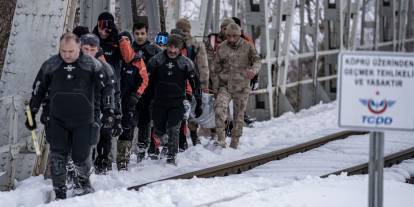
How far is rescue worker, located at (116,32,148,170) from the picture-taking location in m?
10.9

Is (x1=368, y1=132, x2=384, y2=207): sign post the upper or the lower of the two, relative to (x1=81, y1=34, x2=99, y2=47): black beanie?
lower

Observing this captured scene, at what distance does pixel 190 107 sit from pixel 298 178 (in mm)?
2008

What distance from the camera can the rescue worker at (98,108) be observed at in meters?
9.34

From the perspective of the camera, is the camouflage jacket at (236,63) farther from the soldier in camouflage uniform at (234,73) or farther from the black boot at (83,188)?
the black boot at (83,188)

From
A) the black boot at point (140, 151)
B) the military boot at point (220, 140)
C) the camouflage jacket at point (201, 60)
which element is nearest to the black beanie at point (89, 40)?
the black boot at point (140, 151)

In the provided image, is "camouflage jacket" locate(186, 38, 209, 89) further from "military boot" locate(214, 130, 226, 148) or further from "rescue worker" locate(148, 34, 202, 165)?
"rescue worker" locate(148, 34, 202, 165)

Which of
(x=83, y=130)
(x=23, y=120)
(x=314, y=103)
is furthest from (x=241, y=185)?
(x=314, y=103)

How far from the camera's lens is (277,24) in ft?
59.4

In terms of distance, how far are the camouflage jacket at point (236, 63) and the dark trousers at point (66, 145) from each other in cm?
430

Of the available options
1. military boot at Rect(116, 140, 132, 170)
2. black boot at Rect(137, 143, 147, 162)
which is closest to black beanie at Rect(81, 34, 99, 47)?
military boot at Rect(116, 140, 132, 170)

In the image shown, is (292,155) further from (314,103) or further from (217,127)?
(314,103)

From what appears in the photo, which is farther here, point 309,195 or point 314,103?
point 314,103

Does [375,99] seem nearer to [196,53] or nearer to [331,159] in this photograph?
[331,159]

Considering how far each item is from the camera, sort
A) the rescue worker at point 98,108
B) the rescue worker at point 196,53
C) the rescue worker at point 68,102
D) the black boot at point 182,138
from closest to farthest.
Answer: the rescue worker at point 68,102, the rescue worker at point 98,108, the rescue worker at point 196,53, the black boot at point 182,138
